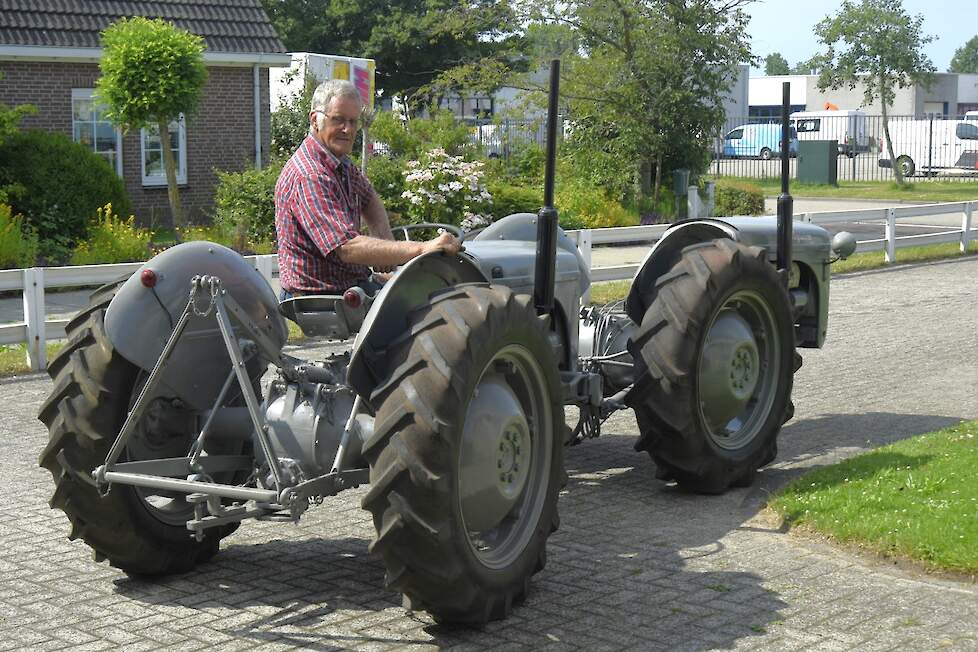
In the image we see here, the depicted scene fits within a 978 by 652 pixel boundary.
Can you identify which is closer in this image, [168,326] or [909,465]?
[168,326]

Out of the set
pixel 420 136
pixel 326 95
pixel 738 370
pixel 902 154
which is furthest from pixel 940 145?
pixel 326 95

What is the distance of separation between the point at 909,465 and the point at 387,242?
367 cm

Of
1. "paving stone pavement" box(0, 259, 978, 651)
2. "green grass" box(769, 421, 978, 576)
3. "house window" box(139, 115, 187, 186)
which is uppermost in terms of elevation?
"house window" box(139, 115, 187, 186)

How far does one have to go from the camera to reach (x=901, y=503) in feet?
23.5

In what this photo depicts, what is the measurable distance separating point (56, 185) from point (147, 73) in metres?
2.25

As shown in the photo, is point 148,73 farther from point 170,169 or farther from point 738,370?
point 738,370

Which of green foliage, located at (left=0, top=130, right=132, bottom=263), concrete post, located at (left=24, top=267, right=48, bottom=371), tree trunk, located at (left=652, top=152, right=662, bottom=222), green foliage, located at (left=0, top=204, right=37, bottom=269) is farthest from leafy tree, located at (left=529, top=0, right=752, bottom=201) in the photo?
concrete post, located at (left=24, top=267, right=48, bottom=371)

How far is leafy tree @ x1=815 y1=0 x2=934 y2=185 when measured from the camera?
46438 mm

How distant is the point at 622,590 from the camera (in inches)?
239

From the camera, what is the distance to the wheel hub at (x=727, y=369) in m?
7.78

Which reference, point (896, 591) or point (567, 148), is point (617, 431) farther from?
point (567, 148)

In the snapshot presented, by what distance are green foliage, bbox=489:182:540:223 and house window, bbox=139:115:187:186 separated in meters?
5.93

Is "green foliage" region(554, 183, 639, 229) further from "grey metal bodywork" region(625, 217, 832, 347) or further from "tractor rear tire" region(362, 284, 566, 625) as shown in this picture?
"tractor rear tire" region(362, 284, 566, 625)

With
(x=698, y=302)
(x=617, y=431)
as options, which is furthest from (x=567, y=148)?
(x=698, y=302)
